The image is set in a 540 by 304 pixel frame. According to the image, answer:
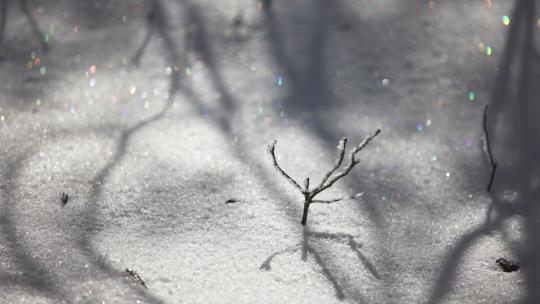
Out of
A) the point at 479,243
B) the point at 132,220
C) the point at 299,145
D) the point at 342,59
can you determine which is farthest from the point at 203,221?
the point at 342,59

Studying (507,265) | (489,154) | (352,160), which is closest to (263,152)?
(352,160)

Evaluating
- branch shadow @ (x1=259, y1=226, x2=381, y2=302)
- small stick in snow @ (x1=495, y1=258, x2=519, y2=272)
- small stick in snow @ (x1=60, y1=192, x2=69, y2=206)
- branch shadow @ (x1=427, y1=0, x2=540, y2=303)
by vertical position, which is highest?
branch shadow @ (x1=427, y1=0, x2=540, y2=303)

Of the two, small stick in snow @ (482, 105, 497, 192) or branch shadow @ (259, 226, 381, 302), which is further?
small stick in snow @ (482, 105, 497, 192)

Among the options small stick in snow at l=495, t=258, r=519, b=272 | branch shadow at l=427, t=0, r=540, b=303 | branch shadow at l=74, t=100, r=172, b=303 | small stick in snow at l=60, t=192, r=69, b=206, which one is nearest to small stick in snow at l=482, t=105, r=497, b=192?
branch shadow at l=427, t=0, r=540, b=303

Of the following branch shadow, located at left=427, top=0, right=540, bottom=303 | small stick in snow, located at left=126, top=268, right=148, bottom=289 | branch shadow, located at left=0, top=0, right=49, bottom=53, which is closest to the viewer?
small stick in snow, located at left=126, top=268, right=148, bottom=289

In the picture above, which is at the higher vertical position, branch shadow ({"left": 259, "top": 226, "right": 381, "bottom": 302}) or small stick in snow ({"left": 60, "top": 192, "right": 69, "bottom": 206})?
small stick in snow ({"left": 60, "top": 192, "right": 69, "bottom": 206})

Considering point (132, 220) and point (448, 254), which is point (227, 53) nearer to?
point (132, 220)

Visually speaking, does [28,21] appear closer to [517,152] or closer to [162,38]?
[162,38]

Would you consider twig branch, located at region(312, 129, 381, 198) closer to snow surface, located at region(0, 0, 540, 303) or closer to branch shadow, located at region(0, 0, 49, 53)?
snow surface, located at region(0, 0, 540, 303)
